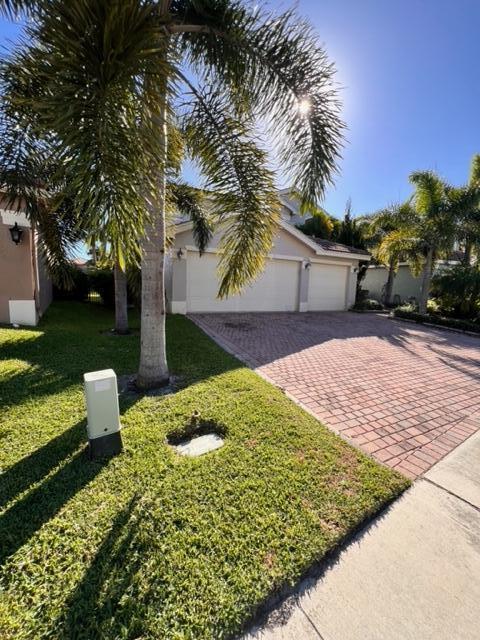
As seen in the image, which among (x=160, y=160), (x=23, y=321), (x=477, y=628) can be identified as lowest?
(x=477, y=628)

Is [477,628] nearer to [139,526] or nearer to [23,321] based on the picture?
[139,526]

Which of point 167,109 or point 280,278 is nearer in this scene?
point 167,109

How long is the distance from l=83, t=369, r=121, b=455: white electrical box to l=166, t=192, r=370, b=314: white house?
8.45m

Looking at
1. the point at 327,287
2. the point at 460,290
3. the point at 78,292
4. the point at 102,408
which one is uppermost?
the point at 460,290

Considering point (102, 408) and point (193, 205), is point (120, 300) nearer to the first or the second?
point (193, 205)

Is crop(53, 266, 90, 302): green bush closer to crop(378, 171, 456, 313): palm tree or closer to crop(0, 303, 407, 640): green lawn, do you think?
crop(0, 303, 407, 640): green lawn

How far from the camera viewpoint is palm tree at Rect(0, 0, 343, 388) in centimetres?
225

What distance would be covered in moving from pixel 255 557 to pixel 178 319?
945 cm

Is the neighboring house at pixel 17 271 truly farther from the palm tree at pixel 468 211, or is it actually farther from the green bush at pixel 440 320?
the palm tree at pixel 468 211

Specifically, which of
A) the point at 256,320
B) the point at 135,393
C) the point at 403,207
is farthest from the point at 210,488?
the point at 403,207

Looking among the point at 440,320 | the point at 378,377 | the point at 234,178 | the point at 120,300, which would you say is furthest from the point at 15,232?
the point at 440,320

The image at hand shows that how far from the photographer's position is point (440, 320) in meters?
13.4

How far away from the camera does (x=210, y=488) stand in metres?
2.77

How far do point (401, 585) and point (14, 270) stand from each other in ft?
33.1
